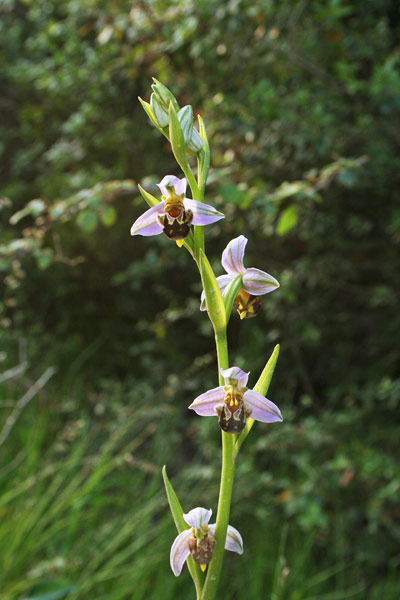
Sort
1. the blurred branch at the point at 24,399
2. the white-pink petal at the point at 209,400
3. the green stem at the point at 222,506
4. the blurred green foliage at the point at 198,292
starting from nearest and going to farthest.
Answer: the green stem at the point at 222,506
the white-pink petal at the point at 209,400
the blurred branch at the point at 24,399
the blurred green foliage at the point at 198,292

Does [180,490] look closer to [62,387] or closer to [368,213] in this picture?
[62,387]

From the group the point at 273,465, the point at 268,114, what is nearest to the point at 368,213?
the point at 268,114

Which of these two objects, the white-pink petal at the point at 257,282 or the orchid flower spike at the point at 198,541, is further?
the white-pink petal at the point at 257,282

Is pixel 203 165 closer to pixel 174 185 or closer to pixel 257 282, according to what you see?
pixel 174 185

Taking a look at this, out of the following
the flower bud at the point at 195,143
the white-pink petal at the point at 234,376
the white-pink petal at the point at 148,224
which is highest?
the flower bud at the point at 195,143

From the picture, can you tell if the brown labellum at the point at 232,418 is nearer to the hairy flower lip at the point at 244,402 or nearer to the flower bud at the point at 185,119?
the hairy flower lip at the point at 244,402

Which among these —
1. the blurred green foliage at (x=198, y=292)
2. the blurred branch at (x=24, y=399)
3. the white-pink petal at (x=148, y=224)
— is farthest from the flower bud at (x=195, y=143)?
the blurred branch at (x=24, y=399)
